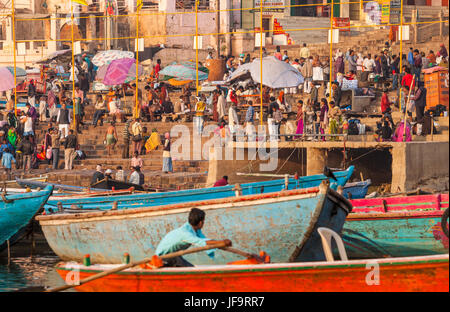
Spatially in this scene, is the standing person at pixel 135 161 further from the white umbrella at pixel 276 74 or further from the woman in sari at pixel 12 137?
the woman in sari at pixel 12 137

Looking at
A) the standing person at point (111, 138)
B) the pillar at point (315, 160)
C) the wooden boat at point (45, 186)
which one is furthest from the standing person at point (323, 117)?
the standing person at point (111, 138)

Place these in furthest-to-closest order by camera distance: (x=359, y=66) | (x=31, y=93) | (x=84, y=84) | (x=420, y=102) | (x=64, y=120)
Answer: (x=84, y=84), (x=31, y=93), (x=359, y=66), (x=64, y=120), (x=420, y=102)

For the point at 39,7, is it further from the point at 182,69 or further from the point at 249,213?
the point at 249,213

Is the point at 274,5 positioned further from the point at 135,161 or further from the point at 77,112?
the point at 135,161

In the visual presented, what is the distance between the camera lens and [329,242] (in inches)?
438

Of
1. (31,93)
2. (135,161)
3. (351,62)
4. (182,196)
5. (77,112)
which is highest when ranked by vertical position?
(351,62)

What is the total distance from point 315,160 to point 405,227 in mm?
5845

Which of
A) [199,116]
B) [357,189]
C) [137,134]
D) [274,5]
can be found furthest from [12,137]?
[274,5]

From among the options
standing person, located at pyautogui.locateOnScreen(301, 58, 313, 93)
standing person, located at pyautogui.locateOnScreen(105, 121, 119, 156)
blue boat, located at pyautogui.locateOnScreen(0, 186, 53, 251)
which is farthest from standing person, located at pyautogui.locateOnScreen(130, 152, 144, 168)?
standing person, located at pyautogui.locateOnScreen(301, 58, 313, 93)

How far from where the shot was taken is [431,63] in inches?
952

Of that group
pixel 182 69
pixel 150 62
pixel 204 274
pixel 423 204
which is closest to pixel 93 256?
pixel 204 274

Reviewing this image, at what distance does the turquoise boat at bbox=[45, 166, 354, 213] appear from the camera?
15727 mm

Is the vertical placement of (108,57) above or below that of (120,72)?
above

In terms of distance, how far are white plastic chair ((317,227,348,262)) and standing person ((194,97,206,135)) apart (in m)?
12.1
